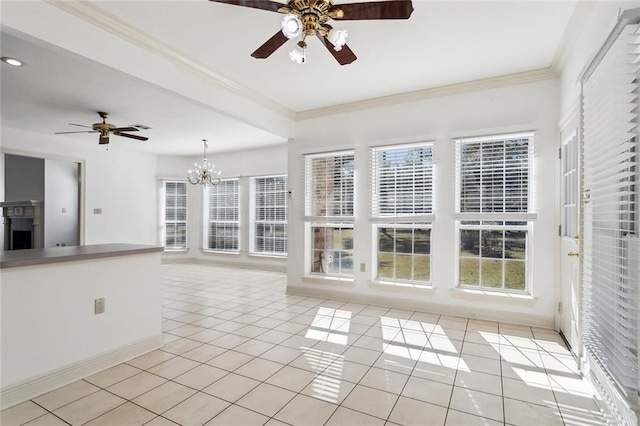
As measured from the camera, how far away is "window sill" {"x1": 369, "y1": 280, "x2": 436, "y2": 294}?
166 inches

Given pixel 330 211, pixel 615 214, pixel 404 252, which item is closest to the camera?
pixel 615 214

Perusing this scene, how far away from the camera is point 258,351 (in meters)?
3.00

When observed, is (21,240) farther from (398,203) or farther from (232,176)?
(398,203)

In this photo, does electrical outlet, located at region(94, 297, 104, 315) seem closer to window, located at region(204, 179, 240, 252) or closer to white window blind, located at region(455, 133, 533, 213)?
white window blind, located at region(455, 133, 533, 213)

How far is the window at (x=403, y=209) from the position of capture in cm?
429

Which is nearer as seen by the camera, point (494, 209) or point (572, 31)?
point (572, 31)

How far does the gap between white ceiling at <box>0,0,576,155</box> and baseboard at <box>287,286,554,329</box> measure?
8.24 ft

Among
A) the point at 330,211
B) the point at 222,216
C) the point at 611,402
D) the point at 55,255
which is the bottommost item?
the point at 611,402

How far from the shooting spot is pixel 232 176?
26.2 feet

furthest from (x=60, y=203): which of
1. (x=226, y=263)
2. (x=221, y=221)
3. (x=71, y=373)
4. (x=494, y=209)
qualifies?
(x=494, y=209)

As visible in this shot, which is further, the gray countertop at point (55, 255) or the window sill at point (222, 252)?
the window sill at point (222, 252)

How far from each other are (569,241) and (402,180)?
194cm

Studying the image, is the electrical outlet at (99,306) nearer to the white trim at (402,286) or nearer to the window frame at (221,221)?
the white trim at (402,286)

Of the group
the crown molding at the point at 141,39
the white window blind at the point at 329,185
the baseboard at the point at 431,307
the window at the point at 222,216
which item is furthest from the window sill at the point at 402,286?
the window at the point at 222,216
